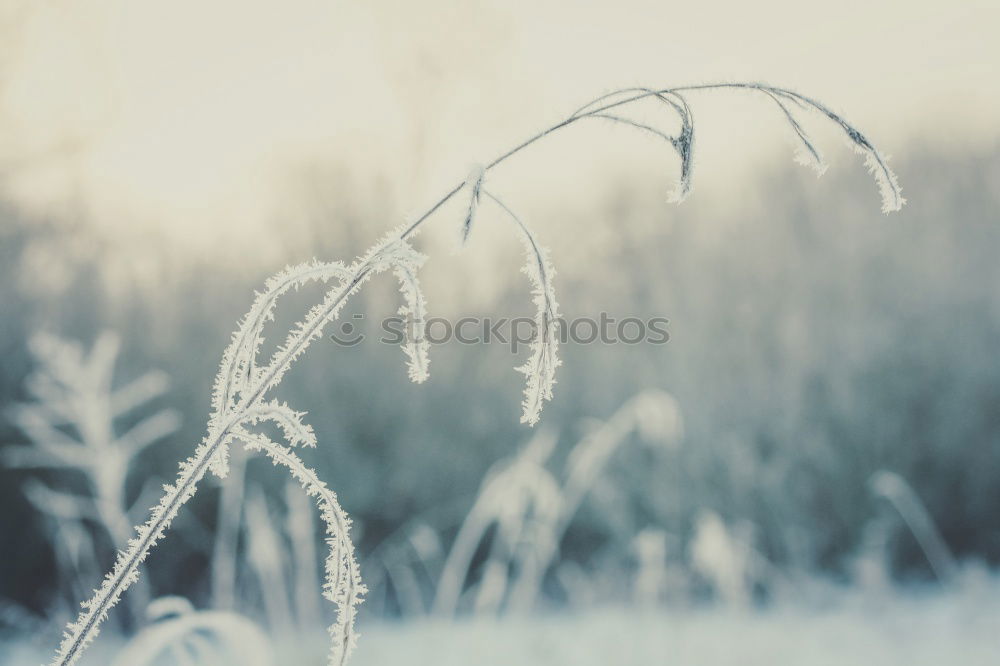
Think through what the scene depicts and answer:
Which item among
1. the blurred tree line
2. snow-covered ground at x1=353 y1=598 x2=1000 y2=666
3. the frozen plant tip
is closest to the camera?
the frozen plant tip

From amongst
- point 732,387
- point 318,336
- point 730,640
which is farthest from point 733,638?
point 318,336

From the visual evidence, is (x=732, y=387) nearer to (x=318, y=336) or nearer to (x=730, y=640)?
(x=730, y=640)

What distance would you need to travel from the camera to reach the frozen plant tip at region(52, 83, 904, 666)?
0.28m

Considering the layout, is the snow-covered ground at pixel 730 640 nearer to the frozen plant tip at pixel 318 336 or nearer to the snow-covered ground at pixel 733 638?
the snow-covered ground at pixel 733 638

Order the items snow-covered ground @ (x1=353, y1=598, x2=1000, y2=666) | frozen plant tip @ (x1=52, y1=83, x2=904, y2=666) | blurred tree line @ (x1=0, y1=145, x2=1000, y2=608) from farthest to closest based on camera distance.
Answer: blurred tree line @ (x1=0, y1=145, x2=1000, y2=608), snow-covered ground @ (x1=353, y1=598, x2=1000, y2=666), frozen plant tip @ (x1=52, y1=83, x2=904, y2=666)

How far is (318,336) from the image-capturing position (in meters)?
0.29

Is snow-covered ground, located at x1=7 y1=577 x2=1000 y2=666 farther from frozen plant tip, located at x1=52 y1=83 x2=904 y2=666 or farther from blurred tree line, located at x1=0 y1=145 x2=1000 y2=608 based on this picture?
frozen plant tip, located at x1=52 y1=83 x2=904 y2=666

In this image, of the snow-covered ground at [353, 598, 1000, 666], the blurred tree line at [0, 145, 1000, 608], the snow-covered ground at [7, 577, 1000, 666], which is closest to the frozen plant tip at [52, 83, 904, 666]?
the snow-covered ground at [7, 577, 1000, 666]

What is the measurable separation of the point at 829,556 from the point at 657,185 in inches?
85.3

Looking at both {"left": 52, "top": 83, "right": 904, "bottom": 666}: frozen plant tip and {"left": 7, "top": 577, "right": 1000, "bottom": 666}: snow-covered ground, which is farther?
{"left": 7, "top": 577, "right": 1000, "bottom": 666}: snow-covered ground

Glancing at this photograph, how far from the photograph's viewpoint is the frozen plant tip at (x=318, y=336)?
0.28 metres

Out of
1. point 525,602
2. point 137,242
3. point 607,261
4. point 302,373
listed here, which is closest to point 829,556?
point 607,261

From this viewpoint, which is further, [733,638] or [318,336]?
[733,638]

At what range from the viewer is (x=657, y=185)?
4.28 metres
